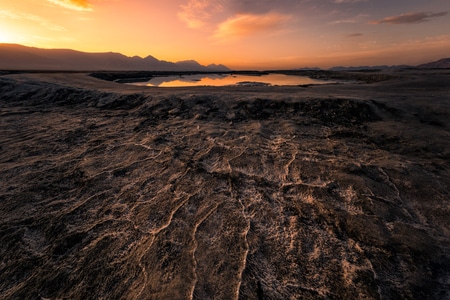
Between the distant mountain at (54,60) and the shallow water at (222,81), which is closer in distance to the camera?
the shallow water at (222,81)

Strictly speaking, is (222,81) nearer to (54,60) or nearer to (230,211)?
(230,211)

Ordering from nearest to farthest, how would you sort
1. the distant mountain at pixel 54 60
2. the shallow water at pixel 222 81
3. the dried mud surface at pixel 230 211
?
the dried mud surface at pixel 230 211, the shallow water at pixel 222 81, the distant mountain at pixel 54 60

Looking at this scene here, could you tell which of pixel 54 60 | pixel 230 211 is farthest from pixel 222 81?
pixel 54 60

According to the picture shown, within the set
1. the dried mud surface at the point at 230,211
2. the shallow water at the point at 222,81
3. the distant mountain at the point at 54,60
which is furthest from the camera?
the distant mountain at the point at 54,60

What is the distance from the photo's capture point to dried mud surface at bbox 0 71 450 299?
1.48 meters

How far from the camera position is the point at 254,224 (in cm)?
199

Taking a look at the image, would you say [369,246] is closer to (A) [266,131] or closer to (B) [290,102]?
(A) [266,131]

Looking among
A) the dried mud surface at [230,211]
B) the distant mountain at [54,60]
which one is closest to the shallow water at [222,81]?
the dried mud surface at [230,211]

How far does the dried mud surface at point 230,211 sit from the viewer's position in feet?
4.87

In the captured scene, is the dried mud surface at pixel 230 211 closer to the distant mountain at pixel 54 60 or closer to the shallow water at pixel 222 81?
the shallow water at pixel 222 81

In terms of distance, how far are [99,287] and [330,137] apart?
3.77 meters

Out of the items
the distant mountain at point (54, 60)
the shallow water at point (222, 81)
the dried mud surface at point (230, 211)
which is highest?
the distant mountain at point (54, 60)

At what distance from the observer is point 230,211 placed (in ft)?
7.06

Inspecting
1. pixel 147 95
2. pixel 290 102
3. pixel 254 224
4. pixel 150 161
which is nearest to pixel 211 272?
pixel 254 224
